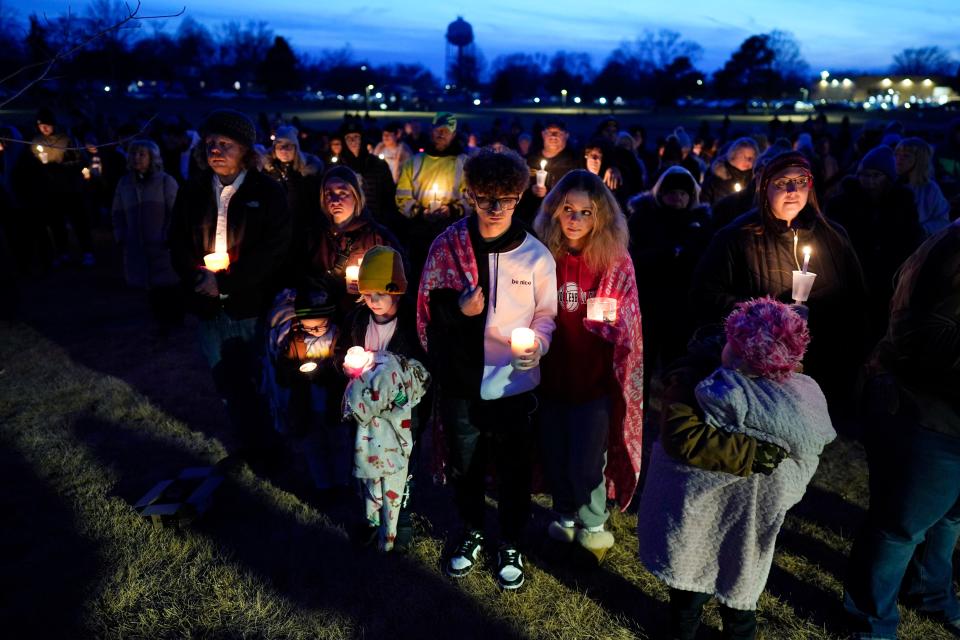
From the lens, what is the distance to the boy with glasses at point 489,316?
112 inches

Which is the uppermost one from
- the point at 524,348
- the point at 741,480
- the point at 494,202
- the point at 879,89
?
the point at 879,89

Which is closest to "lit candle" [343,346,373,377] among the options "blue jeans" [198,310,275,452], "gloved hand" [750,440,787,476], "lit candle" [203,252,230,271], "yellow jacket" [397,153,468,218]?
"lit candle" [203,252,230,271]

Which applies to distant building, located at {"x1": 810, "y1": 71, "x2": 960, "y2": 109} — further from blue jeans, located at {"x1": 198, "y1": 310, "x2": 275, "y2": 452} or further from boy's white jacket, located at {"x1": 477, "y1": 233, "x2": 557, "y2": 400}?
blue jeans, located at {"x1": 198, "y1": 310, "x2": 275, "y2": 452}

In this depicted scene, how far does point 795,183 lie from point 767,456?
1477mm

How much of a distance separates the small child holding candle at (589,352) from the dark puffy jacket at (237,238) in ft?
5.39

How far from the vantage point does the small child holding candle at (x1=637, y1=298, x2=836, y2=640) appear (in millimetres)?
2221

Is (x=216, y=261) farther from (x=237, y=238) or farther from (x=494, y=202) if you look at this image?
(x=494, y=202)

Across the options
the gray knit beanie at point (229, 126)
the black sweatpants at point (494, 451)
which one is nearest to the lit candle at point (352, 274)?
the black sweatpants at point (494, 451)

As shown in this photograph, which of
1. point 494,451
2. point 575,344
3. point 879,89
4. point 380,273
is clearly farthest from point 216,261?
point 879,89

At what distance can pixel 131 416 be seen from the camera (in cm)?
507

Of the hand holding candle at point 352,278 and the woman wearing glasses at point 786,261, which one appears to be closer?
the woman wearing glasses at point 786,261

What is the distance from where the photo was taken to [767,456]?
7.39ft

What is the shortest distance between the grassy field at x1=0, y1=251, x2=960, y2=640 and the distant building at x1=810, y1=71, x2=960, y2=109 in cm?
10071

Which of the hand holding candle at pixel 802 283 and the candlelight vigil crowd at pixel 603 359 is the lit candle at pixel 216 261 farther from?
the hand holding candle at pixel 802 283
